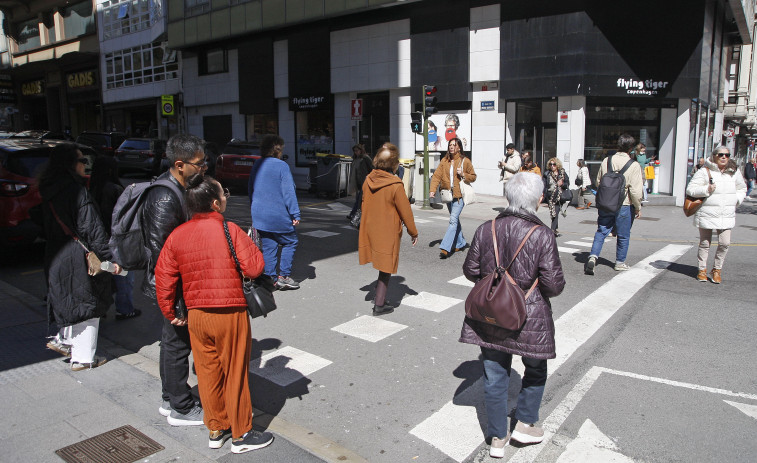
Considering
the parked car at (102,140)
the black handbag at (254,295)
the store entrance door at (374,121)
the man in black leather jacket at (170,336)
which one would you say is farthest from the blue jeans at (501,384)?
the parked car at (102,140)

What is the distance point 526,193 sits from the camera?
347 cm

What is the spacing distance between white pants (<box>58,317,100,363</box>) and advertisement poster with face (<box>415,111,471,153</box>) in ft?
50.8

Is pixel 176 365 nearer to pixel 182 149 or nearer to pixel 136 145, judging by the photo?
pixel 182 149

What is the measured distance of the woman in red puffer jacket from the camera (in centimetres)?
333

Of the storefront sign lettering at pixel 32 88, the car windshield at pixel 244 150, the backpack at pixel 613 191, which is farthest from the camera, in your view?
the storefront sign lettering at pixel 32 88

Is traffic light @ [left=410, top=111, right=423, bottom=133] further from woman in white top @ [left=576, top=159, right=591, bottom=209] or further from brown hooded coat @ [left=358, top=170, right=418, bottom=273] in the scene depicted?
brown hooded coat @ [left=358, top=170, right=418, bottom=273]

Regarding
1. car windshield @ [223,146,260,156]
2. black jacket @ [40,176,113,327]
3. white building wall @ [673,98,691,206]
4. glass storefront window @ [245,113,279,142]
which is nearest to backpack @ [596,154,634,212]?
black jacket @ [40,176,113,327]

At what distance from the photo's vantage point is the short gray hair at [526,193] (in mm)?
3463

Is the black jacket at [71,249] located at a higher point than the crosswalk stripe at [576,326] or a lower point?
higher

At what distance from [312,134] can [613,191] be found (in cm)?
1744

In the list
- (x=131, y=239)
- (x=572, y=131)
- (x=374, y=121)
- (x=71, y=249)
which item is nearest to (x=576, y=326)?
(x=131, y=239)

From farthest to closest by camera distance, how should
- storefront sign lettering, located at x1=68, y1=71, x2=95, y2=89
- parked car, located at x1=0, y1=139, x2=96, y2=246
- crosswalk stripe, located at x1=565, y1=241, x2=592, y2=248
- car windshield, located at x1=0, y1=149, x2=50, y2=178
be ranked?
1. storefront sign lettering, located at x1=68, y1=71, x2=95, y2=89
2. crosswalk stripe, located at x1=565, y1=241, x2=592, y2=248
3. car windshield, located at x1=0, y1=149, x2=50, y2=178
4. parked car, located at x1=0, y1=139, x2=96, y2=246

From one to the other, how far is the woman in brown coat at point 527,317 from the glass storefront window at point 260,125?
73.9 feet

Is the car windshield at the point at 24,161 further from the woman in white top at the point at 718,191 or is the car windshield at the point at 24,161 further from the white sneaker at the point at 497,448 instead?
the woman in white top at the point at 718,191
